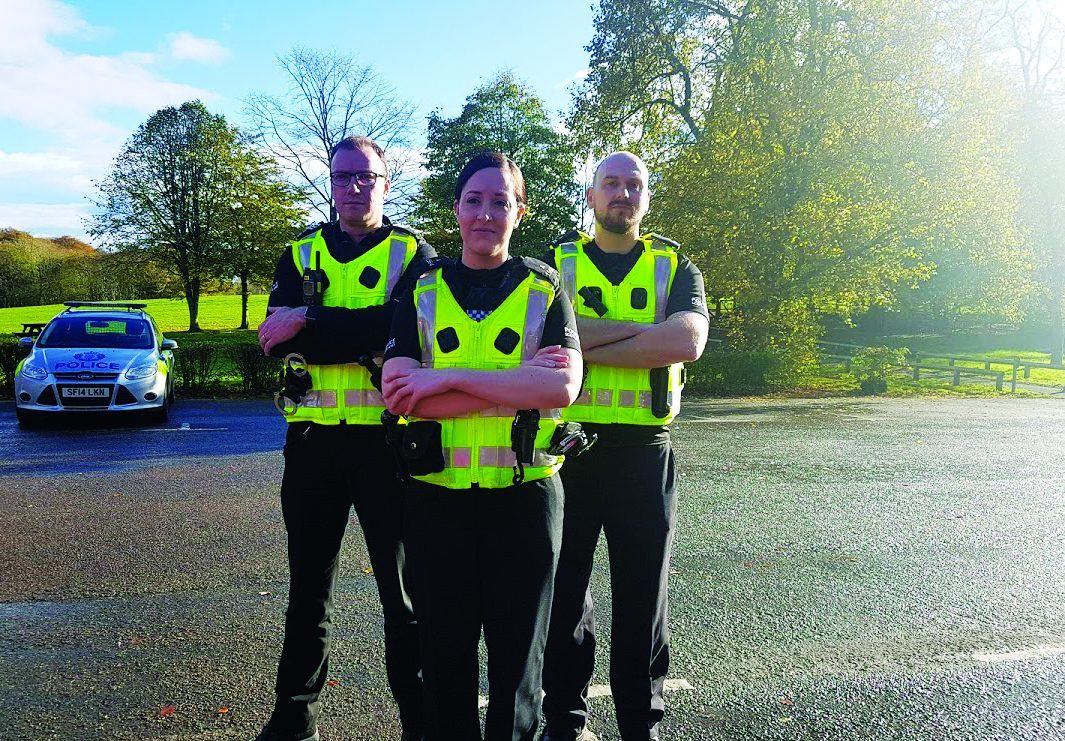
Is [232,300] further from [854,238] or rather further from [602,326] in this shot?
[602,326]

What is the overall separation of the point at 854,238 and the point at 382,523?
1880 cm

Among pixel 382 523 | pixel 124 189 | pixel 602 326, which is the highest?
pixel 124 189

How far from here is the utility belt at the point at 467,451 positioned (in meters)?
2.36

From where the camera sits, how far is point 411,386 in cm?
238

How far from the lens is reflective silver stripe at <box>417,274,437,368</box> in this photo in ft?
8.14

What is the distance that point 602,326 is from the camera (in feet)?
10.1

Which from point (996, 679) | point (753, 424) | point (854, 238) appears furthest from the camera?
point (854, 238)

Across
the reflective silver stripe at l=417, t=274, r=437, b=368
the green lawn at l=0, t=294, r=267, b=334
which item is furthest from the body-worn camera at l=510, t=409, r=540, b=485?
the green lawn at l=0, t=294, r=267, b=334

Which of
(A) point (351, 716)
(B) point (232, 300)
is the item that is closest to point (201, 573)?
(A) point (351, 716)

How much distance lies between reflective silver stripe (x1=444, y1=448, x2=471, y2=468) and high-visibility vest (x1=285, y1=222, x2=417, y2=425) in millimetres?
666

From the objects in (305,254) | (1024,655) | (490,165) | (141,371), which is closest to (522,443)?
(490,165)

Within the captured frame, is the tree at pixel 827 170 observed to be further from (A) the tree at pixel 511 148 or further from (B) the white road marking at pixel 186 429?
(A) the tree at pixel 511 148

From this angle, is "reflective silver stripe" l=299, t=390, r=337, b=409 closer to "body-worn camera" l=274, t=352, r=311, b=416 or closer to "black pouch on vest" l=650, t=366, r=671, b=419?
"body-worn camera" l=274, t=352, r=311, b=416

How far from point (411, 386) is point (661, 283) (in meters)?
1.27
